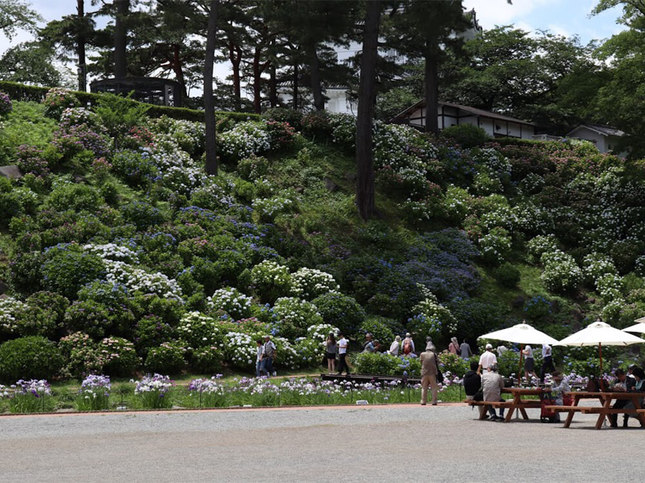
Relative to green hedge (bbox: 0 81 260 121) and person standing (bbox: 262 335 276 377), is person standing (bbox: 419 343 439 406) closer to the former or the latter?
person standing (bbox: 262 335 276 377)

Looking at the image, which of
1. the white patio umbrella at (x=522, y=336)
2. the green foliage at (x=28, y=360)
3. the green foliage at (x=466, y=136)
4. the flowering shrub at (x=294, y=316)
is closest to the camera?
the white patio umbrella at (x=522, y=336)

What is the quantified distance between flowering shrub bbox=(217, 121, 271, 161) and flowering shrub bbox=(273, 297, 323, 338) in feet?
36.0

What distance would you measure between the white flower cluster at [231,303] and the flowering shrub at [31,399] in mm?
7841

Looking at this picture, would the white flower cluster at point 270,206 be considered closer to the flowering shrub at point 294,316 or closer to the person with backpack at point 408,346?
the flowering shrub at point 294,316

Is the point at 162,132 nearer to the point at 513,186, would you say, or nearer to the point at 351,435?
the point at 513,186

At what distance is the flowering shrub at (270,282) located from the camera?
25.2 meters

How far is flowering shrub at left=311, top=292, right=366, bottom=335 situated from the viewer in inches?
958

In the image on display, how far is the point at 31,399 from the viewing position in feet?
49.7

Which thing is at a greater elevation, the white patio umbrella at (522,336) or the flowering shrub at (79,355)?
the white patio umbrella at (522,336)

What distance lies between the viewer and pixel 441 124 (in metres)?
52.8

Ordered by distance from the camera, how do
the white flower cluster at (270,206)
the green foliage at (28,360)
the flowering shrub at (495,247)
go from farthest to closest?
the flowering shrub at (495,247)
the white flower cluster at (270,206)
the green foliage at (28,360)

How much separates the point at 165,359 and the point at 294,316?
484 centimetres

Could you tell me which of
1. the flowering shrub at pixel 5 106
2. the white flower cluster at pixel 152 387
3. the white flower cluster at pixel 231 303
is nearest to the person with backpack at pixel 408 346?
the white flower cluster at pixel 231 303

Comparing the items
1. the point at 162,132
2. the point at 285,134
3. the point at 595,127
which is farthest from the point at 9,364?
the point at 595,127
